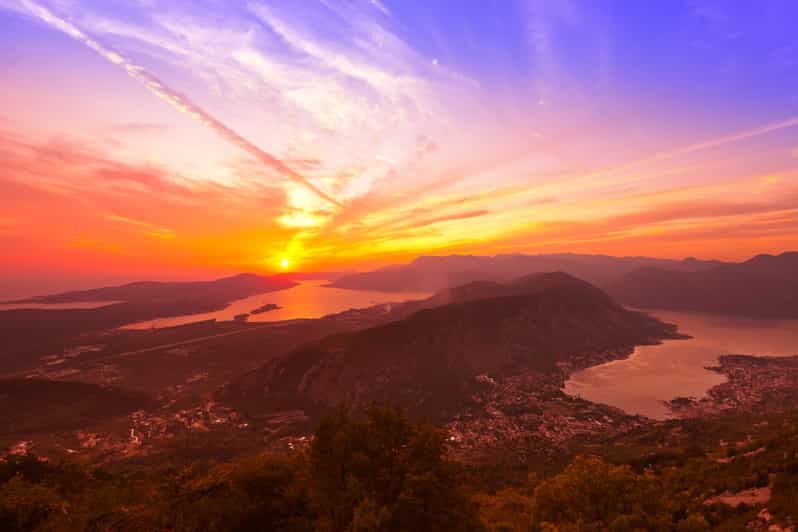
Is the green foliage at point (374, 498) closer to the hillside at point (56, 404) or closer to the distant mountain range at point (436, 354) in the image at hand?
the distant mountain range at point (436, 354)

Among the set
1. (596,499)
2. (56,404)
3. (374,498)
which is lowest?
(56,404)

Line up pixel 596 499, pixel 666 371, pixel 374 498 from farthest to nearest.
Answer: pixel 666 371 < pixel 374 498 < pixel 596 499

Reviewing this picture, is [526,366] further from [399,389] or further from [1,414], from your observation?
[1,414]

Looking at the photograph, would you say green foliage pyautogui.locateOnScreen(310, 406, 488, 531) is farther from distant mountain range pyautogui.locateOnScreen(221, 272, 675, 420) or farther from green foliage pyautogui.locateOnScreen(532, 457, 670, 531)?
distant mountain range pyautogui.locateOnScreen(221, 272, 675, 420)

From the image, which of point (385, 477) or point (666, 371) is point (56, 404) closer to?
point (385, 477)

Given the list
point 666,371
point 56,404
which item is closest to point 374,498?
point 56,404

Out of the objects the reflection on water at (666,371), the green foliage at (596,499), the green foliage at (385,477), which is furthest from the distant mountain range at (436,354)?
the green foliage at (596,499)
